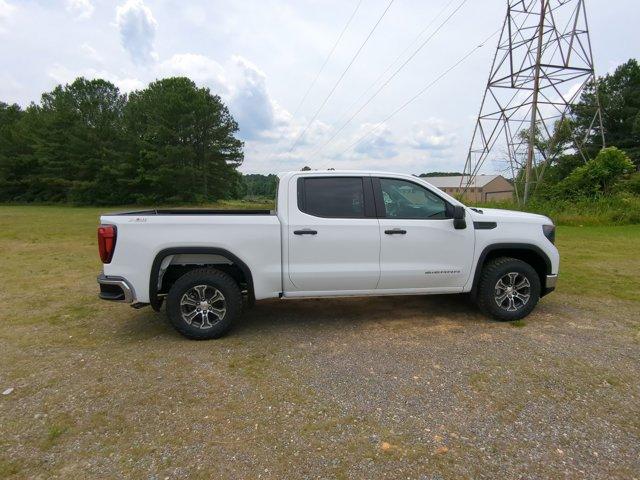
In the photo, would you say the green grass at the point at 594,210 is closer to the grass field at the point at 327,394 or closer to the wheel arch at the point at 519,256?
the wheel arch at the point at 519,256

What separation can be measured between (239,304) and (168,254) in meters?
0.91

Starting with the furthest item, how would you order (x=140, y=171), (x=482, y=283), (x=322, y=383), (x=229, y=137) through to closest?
(x=229, y=137) → (x=140, y=171) → (x=482, y=283) → (x=322, y=383)

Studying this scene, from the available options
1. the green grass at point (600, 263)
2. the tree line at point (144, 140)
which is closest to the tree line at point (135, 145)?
the tree line at point (144, 140)

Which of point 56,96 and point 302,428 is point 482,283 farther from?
point 56,96

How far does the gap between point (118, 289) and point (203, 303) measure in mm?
868

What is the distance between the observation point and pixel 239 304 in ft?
14.4

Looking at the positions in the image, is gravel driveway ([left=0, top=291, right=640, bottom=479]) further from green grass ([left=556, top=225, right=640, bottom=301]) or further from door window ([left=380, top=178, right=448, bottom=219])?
green grass ([left=556, top=225, right=640, bottom=301])

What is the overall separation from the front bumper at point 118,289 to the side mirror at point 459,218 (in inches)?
141

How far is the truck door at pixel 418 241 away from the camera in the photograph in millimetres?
4570

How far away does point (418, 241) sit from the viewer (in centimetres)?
460

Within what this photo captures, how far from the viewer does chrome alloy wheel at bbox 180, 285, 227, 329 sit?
4379 millimetres

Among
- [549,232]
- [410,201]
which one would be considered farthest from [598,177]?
[410,201]

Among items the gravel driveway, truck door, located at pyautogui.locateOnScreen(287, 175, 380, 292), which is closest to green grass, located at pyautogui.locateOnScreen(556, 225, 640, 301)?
the gravel driveway

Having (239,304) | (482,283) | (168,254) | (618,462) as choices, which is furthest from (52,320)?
(618,462)
